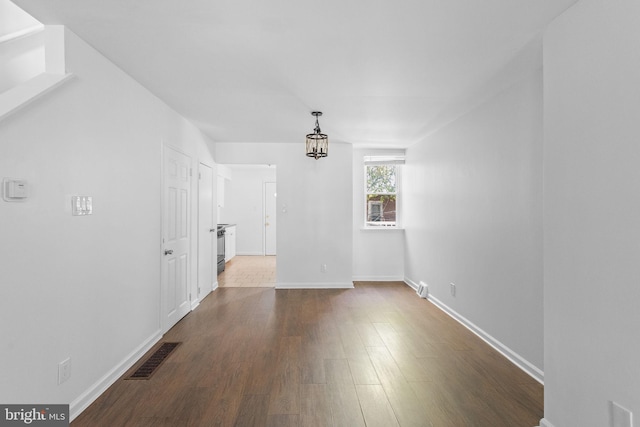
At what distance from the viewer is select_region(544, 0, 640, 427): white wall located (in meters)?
1.52

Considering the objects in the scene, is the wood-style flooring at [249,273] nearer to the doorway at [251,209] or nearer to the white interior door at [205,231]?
the doorway at [251,209]

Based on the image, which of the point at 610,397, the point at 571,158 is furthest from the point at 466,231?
the point at 610,397

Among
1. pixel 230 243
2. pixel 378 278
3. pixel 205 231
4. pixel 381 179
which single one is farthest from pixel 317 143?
pixel 230 243

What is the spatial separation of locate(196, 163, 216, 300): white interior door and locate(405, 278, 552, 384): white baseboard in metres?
3.38

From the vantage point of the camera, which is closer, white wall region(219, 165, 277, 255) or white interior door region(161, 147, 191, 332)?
white interior door region(161, 147, 191, 332)

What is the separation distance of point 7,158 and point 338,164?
4.52 m

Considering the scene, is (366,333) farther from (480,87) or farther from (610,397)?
(480,87)

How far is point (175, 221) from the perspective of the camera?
3.93m

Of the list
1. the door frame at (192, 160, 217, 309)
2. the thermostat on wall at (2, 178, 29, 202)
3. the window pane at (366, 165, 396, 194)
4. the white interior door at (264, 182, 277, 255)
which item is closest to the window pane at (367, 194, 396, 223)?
the window pane at (366, 165, 396, 194)

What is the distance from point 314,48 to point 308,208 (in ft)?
11.7

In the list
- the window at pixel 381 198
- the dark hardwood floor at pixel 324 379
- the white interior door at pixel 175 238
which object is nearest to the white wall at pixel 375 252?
the window at pixel 381 198

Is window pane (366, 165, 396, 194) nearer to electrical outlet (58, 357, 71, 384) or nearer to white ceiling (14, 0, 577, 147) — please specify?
white ceiling (14, 0, 577, 147)

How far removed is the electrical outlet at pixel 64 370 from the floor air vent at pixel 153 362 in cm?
65

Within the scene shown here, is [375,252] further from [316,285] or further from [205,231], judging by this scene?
[205,231]
